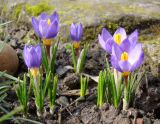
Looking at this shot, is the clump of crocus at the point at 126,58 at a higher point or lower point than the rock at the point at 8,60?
higher

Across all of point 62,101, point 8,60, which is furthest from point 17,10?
point 62,101

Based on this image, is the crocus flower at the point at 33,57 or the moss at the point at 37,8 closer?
the crocus flower at the point at 33,57

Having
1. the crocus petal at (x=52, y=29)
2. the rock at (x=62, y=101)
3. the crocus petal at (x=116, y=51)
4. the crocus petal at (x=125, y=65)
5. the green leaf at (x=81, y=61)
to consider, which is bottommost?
the rock at (x=62, y=101)

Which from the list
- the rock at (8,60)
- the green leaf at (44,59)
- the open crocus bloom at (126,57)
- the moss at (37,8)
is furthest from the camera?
the moss at (37,8)

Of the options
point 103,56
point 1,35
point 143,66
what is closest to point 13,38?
point 1,35

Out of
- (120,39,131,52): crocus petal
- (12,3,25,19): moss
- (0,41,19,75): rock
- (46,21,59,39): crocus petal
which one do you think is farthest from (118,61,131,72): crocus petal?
(12,3,25,19): moss

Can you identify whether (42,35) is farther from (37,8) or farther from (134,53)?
(37,8)

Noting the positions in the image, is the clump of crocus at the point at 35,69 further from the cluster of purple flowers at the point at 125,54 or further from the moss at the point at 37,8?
the moss at the point at 37,8

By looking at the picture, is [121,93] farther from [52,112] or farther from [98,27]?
[98,27]

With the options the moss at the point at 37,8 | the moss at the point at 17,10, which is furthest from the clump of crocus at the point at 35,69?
the moss at the point at 17,10
